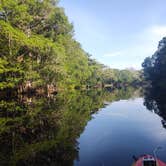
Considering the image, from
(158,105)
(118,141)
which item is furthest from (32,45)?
(158,105)

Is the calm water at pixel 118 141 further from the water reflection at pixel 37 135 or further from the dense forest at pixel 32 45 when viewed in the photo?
the dense forest at pixel 32 45

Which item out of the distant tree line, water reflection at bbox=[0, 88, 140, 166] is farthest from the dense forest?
the distant tree line

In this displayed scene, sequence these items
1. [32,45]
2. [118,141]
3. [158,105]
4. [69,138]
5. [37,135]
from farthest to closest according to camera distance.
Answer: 1. [158,105]
2. [32,45]
3. [118,141]
4. [37,135]
5. [69,138]

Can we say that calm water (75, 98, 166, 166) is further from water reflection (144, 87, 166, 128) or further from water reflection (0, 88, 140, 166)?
water reflection (144, 87, 166, 128)

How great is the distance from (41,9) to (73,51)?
26.6 m

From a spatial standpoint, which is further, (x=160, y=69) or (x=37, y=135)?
(x=160, y=69)

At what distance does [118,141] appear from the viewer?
1067 inches

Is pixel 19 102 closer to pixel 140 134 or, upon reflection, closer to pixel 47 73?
pixel 47 73

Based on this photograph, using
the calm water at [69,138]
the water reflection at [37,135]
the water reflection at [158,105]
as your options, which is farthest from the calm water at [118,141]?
the water reflection at [158,105]

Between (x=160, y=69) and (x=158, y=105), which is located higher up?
(x=160, y=69)

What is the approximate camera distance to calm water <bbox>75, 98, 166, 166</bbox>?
21.3m

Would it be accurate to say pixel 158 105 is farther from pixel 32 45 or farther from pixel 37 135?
pixel 37 135

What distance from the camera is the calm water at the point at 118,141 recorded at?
21259 millimetres

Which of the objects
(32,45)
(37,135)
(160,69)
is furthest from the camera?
(160,69)
